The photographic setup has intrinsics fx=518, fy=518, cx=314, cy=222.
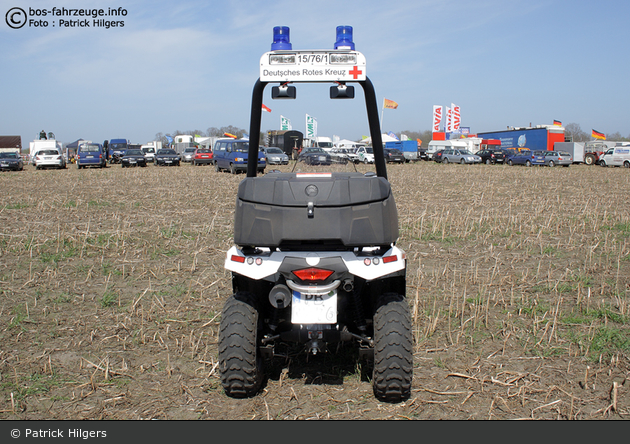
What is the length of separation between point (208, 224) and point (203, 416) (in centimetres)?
748

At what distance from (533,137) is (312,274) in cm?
5793

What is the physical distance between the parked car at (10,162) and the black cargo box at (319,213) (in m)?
36.4

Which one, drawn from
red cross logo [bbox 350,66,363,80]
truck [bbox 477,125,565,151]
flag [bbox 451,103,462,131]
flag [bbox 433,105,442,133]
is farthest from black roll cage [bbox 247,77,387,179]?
flag [bbox 451,103,462,131]

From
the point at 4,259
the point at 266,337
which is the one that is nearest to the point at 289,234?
the point at 266,337

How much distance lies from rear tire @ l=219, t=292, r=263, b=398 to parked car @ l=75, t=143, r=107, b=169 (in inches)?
1424

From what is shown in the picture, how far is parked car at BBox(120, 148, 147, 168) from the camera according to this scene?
124 feet

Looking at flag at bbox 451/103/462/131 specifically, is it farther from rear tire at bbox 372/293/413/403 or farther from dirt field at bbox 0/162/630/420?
rear tire at bbox 372/293/413/403

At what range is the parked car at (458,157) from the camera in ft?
145

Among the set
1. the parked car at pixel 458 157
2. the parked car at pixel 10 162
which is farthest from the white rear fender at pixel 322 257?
the parked car at pixel 458 157

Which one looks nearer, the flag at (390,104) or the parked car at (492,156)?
the parked car at (492,156)

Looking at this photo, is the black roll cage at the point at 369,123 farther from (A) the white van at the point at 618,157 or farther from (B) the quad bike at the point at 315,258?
(A) the white van at the point at 618,157

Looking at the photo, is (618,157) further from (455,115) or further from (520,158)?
(455,115)

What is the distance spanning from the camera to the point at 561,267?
7.15m

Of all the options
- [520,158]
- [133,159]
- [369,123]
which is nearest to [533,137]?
[520,158]
